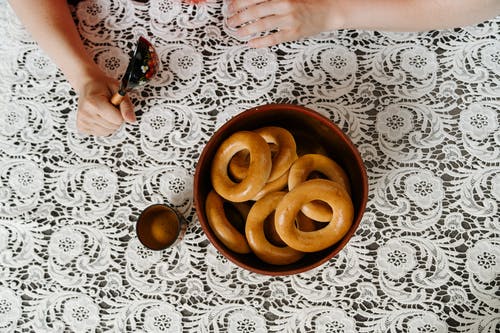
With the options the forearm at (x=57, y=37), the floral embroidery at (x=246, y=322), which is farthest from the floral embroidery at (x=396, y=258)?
the forearm at (x=57, y=37)

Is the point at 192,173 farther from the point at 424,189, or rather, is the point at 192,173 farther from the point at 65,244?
the point at 424,189

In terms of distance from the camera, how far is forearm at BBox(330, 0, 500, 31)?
716mm

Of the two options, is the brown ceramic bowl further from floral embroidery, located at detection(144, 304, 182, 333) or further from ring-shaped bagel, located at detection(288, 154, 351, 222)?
floral embroidery, located at detection(144, 304, 182, 333)

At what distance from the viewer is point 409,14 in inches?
29.0

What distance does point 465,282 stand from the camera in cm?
67

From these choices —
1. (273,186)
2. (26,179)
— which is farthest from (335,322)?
(26,179)

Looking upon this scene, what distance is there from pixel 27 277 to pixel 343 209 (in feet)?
1.74

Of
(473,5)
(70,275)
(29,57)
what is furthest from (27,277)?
(473,5)

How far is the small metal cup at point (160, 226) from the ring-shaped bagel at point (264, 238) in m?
0.13

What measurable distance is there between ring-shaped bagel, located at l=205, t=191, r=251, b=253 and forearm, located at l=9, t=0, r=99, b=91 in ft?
1.07

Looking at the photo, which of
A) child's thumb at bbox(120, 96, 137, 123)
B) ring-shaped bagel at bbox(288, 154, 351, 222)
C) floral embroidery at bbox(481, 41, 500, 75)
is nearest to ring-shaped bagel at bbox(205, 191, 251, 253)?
ring-shaped bagel at bbox(288, 154, 351, 222)

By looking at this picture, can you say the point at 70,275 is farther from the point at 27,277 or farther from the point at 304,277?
the point at 304,277

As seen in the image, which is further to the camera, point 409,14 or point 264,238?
point 409,14

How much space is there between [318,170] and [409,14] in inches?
13.2
